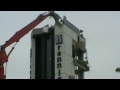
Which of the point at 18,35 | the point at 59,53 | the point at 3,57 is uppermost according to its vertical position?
the point at 18,35

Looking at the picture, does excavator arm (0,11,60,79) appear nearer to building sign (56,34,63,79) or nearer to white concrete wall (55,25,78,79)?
white concrete wall (55,25,78,79)

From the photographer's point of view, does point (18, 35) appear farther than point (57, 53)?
No

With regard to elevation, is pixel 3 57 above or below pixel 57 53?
below

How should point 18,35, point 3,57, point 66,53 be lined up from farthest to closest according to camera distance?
point 66,53 → point 18,35 → point 3,57

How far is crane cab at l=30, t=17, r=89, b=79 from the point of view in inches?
2859

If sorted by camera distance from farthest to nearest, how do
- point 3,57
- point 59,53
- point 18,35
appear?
point 59,53 < point 18,35 < point 3,57

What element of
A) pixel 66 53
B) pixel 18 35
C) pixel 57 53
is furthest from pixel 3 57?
pixel 66 53

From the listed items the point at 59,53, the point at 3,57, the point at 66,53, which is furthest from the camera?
the point at 66,53

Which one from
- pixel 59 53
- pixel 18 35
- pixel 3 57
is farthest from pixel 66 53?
pixel 3 57

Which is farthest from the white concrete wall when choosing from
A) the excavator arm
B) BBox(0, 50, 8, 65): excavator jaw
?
BBox(0, 50, 8, 65): excavator jaw

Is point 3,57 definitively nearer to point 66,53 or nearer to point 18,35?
point 18,35

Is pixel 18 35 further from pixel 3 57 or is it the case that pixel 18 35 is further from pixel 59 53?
pixel 59 53

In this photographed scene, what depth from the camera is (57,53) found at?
240 ft
